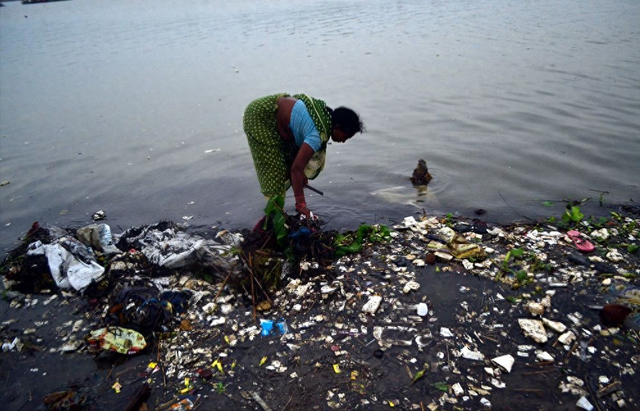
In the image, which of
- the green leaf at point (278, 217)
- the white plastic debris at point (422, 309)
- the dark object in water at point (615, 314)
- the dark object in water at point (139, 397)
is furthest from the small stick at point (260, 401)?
the dark object in water at point (615, 314)

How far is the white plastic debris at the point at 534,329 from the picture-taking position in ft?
8.21

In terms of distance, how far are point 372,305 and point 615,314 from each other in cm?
150

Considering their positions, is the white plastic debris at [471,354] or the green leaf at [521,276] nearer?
the white plastic debris at [471,354]

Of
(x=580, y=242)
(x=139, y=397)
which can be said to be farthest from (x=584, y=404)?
(x=139, y=397)

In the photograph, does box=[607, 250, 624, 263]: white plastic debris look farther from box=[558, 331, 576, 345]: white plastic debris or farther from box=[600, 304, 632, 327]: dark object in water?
box=[558, 331, 576, 345]: white plastic debris

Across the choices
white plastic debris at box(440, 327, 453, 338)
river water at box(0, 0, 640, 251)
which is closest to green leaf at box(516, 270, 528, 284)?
white plastic debris at box(440, 327, 453, 338)

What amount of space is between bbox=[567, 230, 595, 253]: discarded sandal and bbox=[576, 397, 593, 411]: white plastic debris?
60.4 inches

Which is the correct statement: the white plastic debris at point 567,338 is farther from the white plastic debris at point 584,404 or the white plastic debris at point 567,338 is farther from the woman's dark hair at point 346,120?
the woman's dark hair at point 346,120

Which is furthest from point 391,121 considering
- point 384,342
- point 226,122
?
point 384,342

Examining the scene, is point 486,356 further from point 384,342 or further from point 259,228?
point 259,228

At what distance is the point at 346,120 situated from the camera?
312 cm

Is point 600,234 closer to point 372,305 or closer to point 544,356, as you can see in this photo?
point 544,356

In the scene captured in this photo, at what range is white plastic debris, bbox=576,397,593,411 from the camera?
6.91 ft

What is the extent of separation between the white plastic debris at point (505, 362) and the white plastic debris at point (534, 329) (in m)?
0.23
